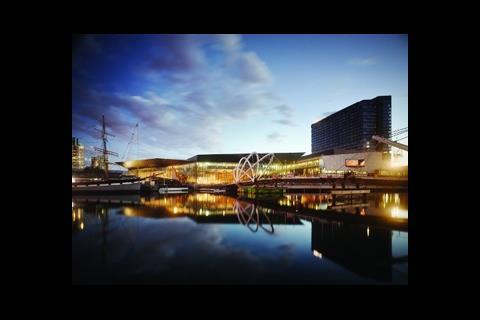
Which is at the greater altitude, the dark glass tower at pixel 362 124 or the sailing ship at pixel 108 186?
the dark glass tower at pixel 362 124

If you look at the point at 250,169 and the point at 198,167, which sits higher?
the point at 198,167

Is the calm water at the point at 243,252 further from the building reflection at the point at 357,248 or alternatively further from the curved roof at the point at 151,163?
the curved roof at the point at 151,163

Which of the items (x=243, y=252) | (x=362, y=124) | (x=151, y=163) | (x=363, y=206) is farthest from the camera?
(x=362, y=124)

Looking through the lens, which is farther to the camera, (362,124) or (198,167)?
(362,124)

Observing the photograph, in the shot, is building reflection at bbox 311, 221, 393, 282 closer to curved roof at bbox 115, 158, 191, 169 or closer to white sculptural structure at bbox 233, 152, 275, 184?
white sculptural structure at bbox 233, 152, 275, 184

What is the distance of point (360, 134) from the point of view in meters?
134

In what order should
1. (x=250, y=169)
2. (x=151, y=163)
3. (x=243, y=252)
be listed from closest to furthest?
(x=243, y=252) → (x=250, y=169) → (x=151, y=163)

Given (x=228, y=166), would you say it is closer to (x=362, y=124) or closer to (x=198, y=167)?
(x=198, y=167)

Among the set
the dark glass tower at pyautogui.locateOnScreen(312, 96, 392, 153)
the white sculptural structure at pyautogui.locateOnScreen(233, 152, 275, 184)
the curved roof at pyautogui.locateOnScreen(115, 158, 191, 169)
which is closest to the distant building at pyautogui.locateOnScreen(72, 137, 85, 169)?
the curved roof at pyautogui.locateOnScreen(115, 158, 191, 169)

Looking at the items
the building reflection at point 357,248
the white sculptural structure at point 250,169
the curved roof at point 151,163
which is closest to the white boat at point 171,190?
the white sculptural structure at point 250,169

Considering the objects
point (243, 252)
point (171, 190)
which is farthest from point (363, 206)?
point (171, 190)
